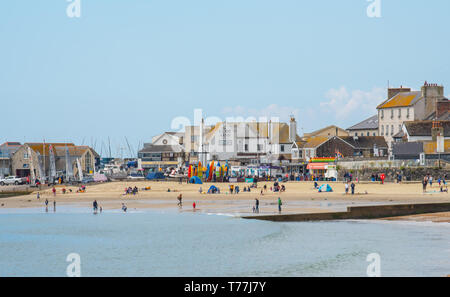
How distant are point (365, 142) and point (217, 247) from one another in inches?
2680

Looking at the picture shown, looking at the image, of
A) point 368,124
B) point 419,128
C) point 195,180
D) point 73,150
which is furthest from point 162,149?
point 419,128

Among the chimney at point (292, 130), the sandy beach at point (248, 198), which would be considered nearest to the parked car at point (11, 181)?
the sandy beach at point (248, 198)

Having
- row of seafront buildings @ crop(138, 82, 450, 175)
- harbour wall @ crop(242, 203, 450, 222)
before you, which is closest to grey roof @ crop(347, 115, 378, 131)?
row of seafront buildings @ crop(138, 82, 450, 175)

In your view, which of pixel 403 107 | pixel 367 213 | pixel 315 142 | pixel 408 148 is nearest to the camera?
pixel 367 213

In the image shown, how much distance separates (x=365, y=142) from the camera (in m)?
104

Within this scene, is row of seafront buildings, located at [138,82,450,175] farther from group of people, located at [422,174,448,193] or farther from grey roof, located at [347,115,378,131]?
group of people, located at [422,174,448,193]

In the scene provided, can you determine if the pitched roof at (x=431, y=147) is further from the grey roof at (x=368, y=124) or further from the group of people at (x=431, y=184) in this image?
the grey roof at (x=368, y=124)

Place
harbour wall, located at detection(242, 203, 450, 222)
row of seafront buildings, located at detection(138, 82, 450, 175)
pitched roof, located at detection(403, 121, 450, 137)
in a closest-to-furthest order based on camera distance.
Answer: harbour wall, located at detection(242, 203, 450, 222)
row of seafront buildings, located at detection(138, 82, 450, 175)
pitched roof, located at detection(403, 121, 450, 137)

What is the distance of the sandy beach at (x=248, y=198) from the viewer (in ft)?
180

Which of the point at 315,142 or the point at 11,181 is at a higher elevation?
the point at 315,142

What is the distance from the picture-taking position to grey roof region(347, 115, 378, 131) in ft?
392

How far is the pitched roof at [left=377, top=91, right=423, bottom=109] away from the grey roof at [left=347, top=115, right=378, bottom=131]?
6.39 m
